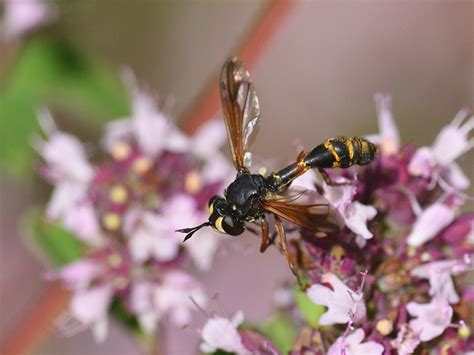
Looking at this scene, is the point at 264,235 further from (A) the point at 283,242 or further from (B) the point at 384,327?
(B) the point at 384,327

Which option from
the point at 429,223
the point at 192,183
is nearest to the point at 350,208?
the point at 429,223

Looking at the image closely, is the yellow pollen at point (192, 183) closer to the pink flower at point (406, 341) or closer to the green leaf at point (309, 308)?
the green leaf at point (309, 308)

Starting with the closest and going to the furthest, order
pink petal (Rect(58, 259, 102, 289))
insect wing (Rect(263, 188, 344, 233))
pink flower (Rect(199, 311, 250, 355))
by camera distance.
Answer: insect wing (Rect(263, 188, 344, 233))
pink flower (Rect(199, 311, 250, 355))
pink petal (Rect(58, 259, 102, 289))

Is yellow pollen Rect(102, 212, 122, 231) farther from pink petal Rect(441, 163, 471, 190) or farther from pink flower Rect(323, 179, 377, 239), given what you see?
pink petal Rect(441, 163, 471, 190)

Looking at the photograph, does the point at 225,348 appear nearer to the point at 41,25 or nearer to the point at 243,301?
the point at 41,25

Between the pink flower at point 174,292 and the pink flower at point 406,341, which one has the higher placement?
the pink flower at point 406,341

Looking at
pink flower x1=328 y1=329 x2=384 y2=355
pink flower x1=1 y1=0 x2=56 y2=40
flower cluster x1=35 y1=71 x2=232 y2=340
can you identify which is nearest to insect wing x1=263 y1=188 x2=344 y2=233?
pink flower x1=328 y1=329 x2=384 y2=355

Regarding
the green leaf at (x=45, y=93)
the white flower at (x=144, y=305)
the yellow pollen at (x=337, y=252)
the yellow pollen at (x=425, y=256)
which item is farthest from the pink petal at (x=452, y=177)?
the green leaf at (x=45, y=93)
